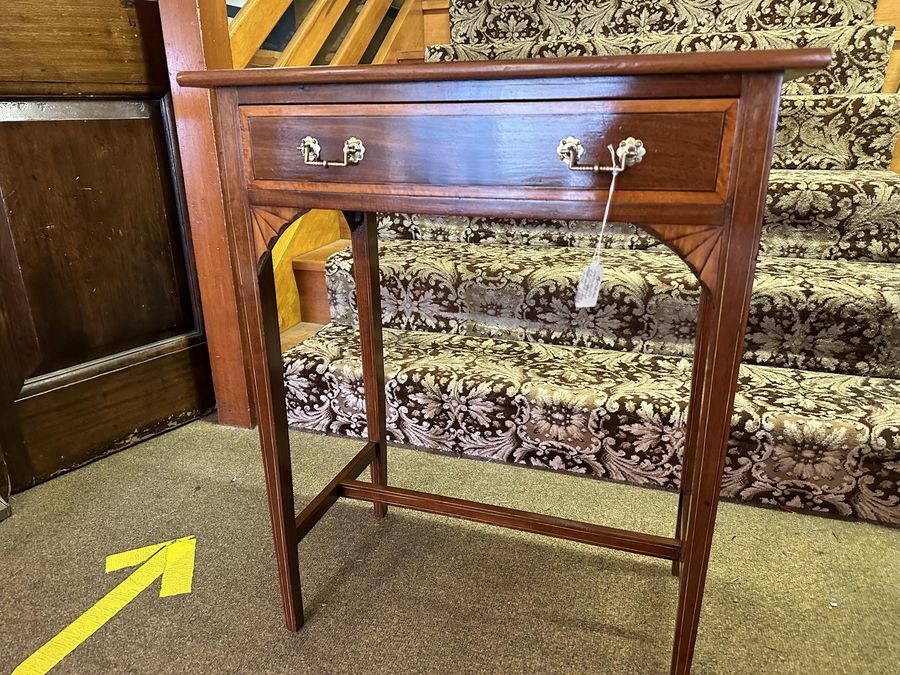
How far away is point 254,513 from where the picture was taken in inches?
56.1

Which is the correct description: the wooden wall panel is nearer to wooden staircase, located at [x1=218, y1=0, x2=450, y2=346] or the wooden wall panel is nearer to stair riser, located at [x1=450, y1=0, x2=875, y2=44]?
wooden staircase, located at [x1=218, y1=0, x2=450, y2=346]

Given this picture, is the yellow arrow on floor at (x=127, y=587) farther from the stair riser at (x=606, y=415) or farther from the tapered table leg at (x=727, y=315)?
the tapered table leg at (x=727, y=315)

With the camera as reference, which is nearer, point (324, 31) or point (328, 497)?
point (328, 497)

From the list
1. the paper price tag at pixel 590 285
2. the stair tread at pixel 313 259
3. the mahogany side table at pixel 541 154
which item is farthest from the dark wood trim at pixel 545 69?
the stair tread at pixel 313 259

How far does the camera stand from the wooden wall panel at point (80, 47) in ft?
4.40

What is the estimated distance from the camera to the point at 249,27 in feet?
5.72

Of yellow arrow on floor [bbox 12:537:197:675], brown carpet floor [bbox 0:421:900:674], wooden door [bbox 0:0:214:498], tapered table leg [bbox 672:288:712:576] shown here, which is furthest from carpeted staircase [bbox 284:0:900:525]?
yellow arrow on floor [bbox 12:537:197:675]

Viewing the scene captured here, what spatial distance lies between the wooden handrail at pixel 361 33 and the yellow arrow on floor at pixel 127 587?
175cm

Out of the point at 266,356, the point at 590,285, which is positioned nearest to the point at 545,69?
the point at 590,285

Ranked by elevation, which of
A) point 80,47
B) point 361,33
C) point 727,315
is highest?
point 361,33

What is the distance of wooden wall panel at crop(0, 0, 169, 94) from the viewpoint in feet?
4.40

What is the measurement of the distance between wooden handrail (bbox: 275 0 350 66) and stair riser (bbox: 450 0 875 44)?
51 cm

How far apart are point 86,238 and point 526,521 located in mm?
1256

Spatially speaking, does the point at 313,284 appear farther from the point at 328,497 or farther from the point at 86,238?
the point at 328,497
